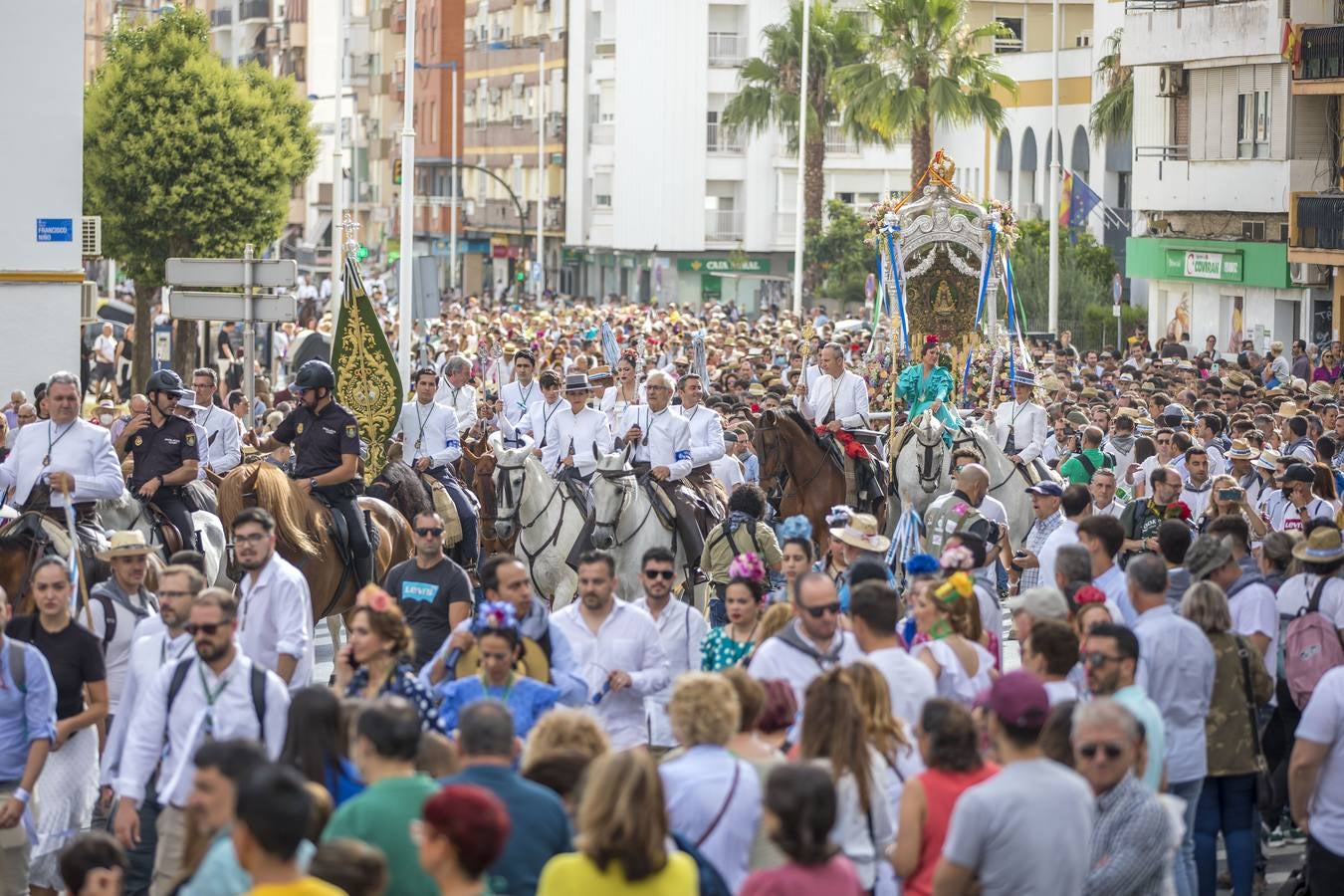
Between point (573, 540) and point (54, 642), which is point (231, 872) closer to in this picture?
point (54, 642)

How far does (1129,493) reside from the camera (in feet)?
65.0

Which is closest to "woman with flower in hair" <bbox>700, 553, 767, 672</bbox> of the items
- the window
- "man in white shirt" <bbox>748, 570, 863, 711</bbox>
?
"man in white shirt" <bbox>748, 570, 863, 711</bbox>

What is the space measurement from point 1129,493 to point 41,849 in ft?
37.4

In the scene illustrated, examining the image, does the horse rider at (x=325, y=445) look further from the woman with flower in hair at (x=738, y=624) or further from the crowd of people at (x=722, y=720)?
the woman with flower in hair at (x=738, y=624)

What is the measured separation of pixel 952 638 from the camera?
33.1 feet

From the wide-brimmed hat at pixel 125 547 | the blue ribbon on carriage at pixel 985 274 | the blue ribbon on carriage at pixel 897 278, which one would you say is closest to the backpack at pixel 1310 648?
the wide-brimmed hat at pixel 125 547

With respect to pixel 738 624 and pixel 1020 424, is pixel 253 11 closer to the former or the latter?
pixel 1020 424

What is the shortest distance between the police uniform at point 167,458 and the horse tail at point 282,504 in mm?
488

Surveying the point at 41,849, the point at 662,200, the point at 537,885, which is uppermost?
the point at 662,200

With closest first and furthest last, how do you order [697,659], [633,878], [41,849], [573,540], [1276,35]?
[633,878]
[41,849]
[697,659]
[573,540]
[1276,35]

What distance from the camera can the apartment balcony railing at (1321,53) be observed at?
131 ft

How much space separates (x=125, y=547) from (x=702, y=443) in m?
7.33

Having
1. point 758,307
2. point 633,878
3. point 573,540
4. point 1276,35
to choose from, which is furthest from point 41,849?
point 758,307

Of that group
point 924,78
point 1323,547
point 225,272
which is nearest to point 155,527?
point 1323,547
